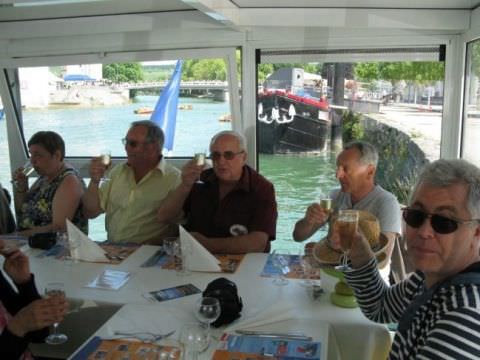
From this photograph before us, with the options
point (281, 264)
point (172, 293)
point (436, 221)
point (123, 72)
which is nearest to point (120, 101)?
point (123, 72)

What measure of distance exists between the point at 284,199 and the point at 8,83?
2.88 metres

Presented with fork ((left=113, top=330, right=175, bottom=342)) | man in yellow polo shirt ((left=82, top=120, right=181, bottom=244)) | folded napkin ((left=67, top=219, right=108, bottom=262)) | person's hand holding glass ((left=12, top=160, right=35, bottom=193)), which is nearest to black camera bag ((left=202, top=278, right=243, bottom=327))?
fork ((left=113, top=330, right=175, bottom=342))

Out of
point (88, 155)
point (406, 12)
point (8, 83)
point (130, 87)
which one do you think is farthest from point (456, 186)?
point (8, 83)

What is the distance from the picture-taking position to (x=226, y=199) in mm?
2764

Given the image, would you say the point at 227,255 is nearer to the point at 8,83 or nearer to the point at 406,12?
the point at 406,12

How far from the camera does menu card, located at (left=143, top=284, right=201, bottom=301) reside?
1.92 meters

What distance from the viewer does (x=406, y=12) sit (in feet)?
11.0

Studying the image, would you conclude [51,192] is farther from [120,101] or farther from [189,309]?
[189,309]

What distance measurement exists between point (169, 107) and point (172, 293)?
8.27ft

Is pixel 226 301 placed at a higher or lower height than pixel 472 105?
lower

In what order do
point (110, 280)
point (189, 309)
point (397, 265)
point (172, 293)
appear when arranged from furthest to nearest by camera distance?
point (397, 265) → point (110, 280) → point (172, 293) → point (189, 309)

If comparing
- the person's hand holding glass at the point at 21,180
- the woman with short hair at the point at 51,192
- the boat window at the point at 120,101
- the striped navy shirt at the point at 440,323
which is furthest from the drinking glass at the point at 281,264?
the person's hand holding glass at the point at 21,180

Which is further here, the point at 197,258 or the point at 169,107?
the point at 169,107

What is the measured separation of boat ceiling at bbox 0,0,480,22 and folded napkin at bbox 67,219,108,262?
59.9 inches
